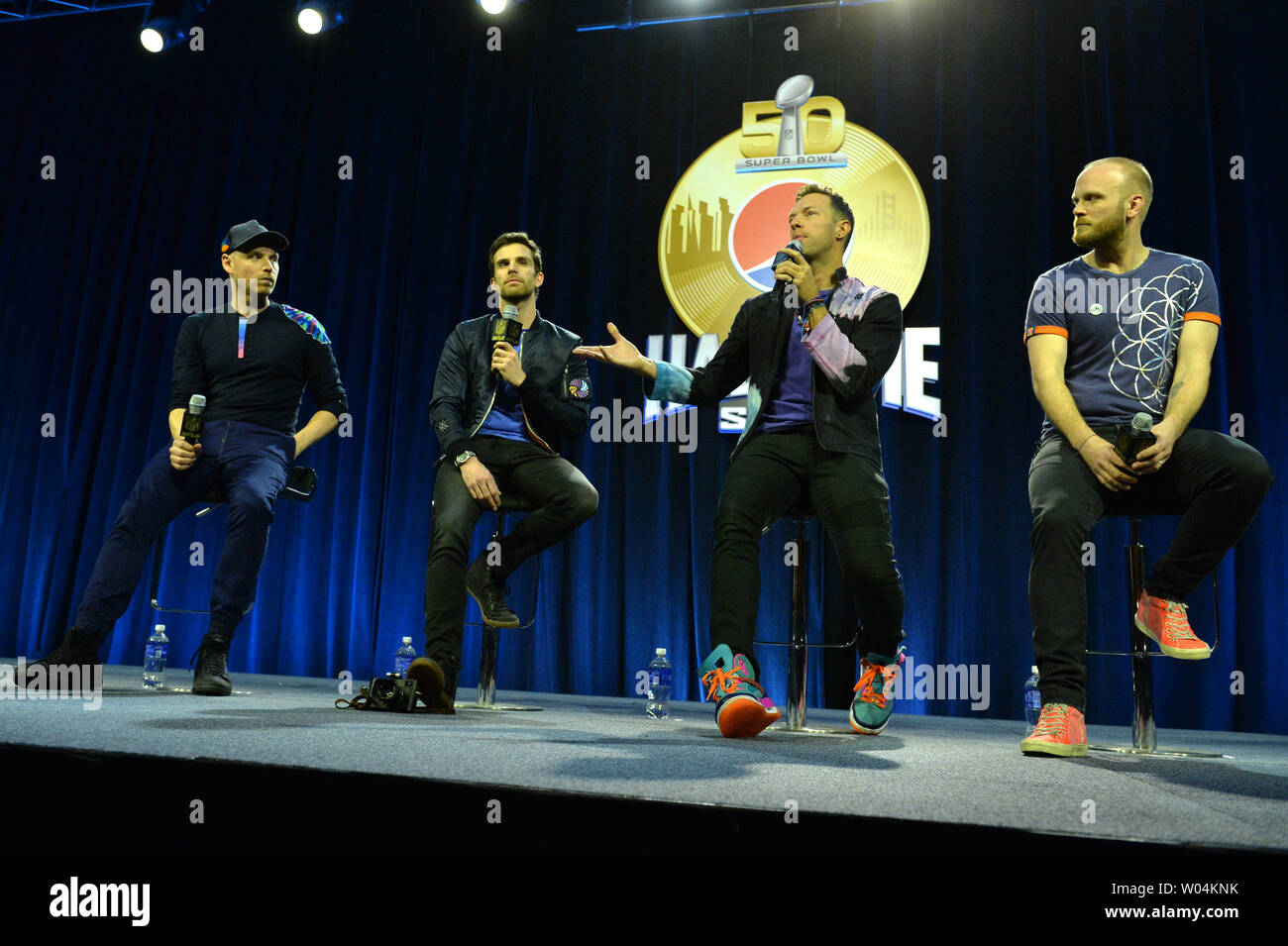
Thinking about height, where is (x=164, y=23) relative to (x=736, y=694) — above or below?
above

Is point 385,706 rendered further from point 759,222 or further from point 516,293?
point 759,222

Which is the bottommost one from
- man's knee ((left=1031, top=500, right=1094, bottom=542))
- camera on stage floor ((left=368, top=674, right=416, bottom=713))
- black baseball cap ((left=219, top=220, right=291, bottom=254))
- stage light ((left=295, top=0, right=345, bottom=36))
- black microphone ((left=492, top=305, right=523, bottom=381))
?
camera on stage floor ((left=368, top=674, right=416, bottom=713))

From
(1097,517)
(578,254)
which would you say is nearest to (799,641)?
(1097,517)

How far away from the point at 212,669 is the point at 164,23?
13.5ft

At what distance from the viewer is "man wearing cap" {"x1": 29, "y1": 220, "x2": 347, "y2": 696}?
8.45ft

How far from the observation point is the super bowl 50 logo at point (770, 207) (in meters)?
4.17

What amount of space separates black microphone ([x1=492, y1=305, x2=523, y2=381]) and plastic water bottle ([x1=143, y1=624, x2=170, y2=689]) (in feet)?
4.73

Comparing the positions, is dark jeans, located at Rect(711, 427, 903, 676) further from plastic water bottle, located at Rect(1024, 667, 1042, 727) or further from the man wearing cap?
plastic water bottle, located at Rect(1024, 667, 1042, 727)

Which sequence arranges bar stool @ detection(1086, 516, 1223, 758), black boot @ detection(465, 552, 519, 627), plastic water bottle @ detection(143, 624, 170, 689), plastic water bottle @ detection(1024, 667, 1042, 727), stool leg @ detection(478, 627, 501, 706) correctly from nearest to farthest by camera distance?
1. bar stool @ detection(1086, 516, 1223, 758)
2. black boot @ detection(465, 552, 519, 627)
3. stool leg @ detection(478, 627, 501, 706)
4. plastic water bottle @ detection(143, 624, 170, 689)
5. plastic water bottle @ detection(1024, 667, 1042, 727)

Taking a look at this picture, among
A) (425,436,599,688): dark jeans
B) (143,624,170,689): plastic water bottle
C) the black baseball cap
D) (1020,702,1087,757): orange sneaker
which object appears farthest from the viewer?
(143,624,170,689): plastic water bottle

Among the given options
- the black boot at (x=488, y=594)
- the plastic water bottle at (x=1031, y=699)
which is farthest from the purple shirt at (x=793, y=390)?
the plastic water bottle at (x=1031, y=699)

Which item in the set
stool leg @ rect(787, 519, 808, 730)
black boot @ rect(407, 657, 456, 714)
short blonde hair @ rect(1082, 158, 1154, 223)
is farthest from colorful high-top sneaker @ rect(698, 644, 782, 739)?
short blonde hair @ rect(1082, 158, 1154, 223)

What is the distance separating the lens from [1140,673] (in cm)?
211
